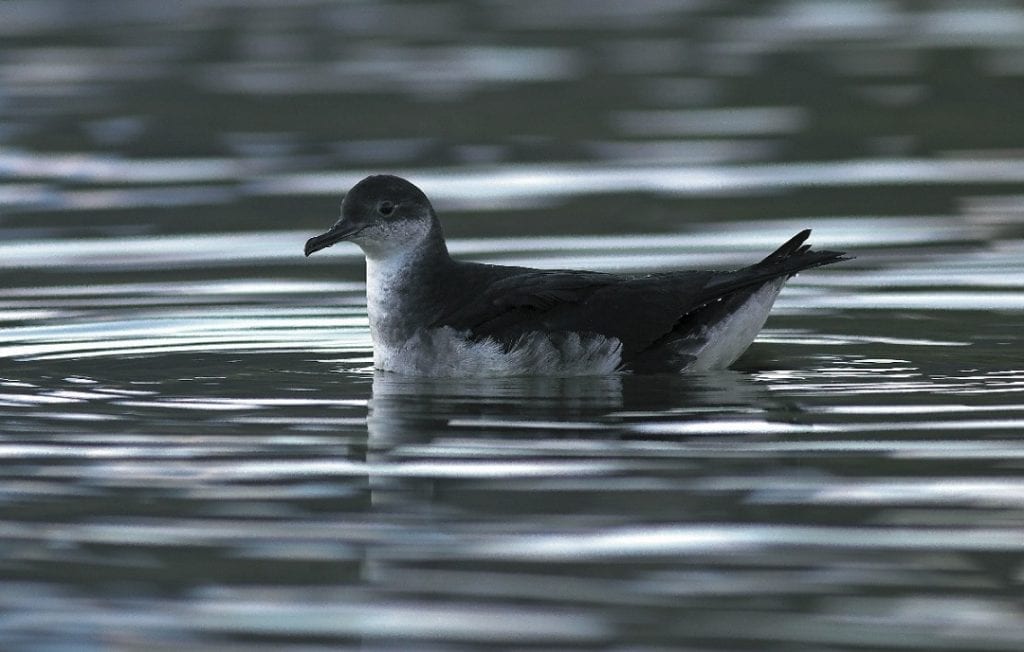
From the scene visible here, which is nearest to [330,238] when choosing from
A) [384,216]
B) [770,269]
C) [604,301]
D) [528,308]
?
[384,216]

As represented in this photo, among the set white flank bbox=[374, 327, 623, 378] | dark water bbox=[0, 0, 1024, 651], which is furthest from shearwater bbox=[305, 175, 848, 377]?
dark water bbox=[0, 0, 1024, 651]

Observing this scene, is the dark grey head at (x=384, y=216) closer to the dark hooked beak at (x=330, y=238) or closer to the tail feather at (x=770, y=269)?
the dark hooked beak at (x=330, y=238)

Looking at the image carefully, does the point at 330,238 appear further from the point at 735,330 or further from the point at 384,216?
the point at 735,330

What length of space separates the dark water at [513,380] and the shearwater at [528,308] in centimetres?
18

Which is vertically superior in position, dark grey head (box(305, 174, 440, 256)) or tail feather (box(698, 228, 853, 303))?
dark grey head (box(305, 174, 440, 256))

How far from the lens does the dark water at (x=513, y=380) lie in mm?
7223

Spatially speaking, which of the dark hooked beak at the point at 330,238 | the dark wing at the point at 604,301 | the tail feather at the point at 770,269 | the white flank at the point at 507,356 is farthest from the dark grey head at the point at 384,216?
the tail feather at the point at 770,269

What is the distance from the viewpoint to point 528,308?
11.2 metres

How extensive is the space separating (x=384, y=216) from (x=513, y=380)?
3.66ft

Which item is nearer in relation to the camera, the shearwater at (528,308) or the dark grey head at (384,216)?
the shearwater at (528,308)

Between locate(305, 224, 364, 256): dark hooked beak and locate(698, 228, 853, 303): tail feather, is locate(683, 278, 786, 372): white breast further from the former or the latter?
locate(305, 224, 364, 256): dark hooked beak

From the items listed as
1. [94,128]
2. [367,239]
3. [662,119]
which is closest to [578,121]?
[662,119]

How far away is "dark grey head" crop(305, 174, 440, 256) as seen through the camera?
11531 millimetres

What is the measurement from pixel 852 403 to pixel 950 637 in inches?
143
